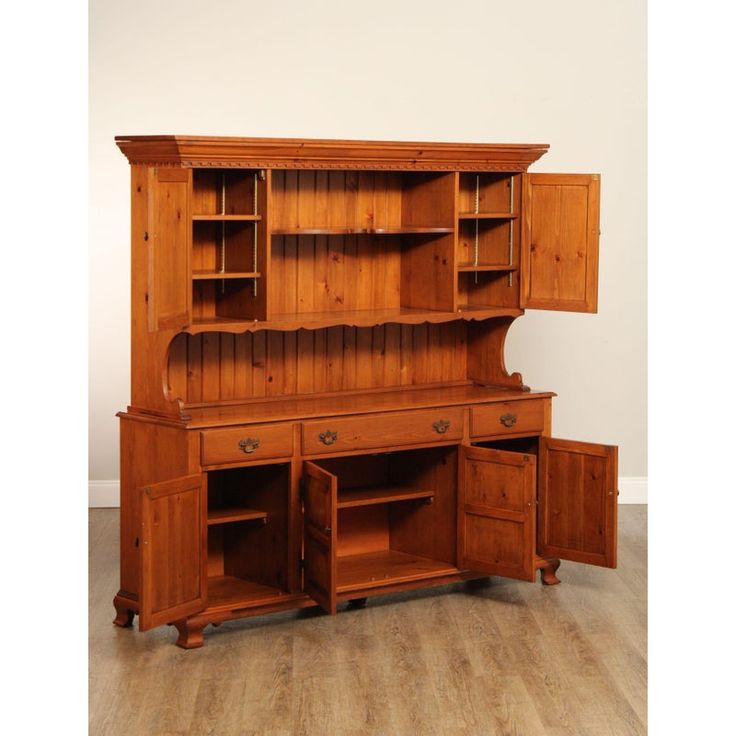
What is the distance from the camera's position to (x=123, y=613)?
14.6ft

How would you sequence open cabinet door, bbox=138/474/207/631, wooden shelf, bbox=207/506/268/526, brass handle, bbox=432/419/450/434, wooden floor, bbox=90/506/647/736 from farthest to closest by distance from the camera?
brass handle, bbox=432/419/450/434 → wooden shelf, bbox=207/506/268/526 → open cabinet door, bbox=138/474/207/631 → wooden floor, bbox=90/506/647/736

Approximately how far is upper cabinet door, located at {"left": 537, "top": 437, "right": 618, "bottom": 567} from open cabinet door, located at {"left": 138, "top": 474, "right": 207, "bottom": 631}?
65.8 inches

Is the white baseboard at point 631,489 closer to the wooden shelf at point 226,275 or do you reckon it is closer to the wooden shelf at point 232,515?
the wooden shelf at point 232,515

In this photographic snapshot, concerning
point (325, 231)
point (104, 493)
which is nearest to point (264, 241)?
point (325, 231)

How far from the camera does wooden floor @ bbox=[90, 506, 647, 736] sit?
3.53 meters

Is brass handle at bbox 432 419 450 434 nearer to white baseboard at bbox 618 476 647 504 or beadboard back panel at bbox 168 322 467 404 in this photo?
beadboard back panel at bbox 168 322 467 404

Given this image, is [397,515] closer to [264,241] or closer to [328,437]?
[328,437]

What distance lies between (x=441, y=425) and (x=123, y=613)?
155 cm

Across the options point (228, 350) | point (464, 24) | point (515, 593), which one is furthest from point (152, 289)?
point (464, 24)

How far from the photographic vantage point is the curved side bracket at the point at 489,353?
5211 millimetres

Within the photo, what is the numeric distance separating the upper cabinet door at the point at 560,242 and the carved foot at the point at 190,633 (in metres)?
2.08

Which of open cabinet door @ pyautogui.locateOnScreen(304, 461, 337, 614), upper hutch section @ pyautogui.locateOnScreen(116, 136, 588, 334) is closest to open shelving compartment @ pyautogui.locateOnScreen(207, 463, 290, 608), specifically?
open cabinet door @ pyautogui.locateOnScreen(304, 461, 337, 614)

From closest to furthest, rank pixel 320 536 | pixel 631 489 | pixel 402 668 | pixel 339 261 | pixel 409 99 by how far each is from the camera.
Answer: pixel 402 668 → pixel 320 536 → pixel 339 261 → pixel 409 99 → pixel 631 489
